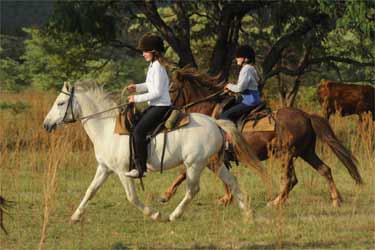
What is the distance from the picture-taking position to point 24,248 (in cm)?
831

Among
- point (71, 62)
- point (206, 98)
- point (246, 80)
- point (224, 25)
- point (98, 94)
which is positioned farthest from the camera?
point (71, 62)

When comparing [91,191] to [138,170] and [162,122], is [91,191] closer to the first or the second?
[138,170]

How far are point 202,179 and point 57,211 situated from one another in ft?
11.4

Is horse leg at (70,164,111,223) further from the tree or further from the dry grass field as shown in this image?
the tree

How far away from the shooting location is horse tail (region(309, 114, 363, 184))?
Result: 11398mm

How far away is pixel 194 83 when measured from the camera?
11.9 metres

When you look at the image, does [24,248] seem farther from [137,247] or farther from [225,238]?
[225,238]

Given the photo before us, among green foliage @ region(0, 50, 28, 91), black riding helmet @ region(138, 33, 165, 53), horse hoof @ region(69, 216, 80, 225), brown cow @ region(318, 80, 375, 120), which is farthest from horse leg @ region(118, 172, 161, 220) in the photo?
green foliage @ region(0, 50, 28, 91)

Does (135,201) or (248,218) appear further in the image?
(135,201)

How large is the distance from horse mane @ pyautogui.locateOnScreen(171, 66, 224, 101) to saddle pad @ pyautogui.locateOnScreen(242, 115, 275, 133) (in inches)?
26.9

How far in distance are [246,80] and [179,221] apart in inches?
88.9

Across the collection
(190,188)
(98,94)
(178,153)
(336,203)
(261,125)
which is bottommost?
(336,203)

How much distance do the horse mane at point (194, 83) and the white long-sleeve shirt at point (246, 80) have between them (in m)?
0.59

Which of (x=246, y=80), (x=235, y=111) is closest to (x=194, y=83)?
(x=235, y=111)
